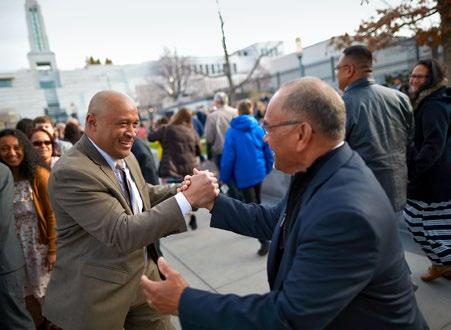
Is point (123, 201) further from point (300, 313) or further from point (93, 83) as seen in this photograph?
point (93, 83)

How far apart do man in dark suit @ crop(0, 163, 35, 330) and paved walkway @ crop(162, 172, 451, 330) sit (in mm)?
1363

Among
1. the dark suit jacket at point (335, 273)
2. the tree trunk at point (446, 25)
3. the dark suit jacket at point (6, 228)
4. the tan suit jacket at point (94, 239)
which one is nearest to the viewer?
the dark suit jacket at point (335, 273)

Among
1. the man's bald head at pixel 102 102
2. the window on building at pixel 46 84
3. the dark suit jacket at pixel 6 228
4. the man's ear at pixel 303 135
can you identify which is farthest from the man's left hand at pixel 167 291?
the window on building at pixel 46 84

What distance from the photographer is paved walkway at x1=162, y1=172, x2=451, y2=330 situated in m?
3.10

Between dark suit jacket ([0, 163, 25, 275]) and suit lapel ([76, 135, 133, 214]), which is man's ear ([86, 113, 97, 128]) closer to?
suit lapel ([76, 135, 133, 214])

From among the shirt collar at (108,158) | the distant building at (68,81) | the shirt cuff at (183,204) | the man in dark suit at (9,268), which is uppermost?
the distant building at (68,81)

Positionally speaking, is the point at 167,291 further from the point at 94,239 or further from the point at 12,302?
the point at 12,302

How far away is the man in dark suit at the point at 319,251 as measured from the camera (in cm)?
115

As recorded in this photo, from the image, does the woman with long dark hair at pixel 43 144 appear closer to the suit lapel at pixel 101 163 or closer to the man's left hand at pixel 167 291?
the suit lapel at pixel 101 163

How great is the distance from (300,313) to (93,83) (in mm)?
63893

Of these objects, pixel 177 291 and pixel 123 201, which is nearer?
pixel 177 291

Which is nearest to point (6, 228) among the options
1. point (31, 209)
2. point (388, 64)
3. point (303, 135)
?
point (31, 209)

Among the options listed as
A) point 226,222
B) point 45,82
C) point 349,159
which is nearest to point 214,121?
point 226,222

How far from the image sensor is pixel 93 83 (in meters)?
59.5
